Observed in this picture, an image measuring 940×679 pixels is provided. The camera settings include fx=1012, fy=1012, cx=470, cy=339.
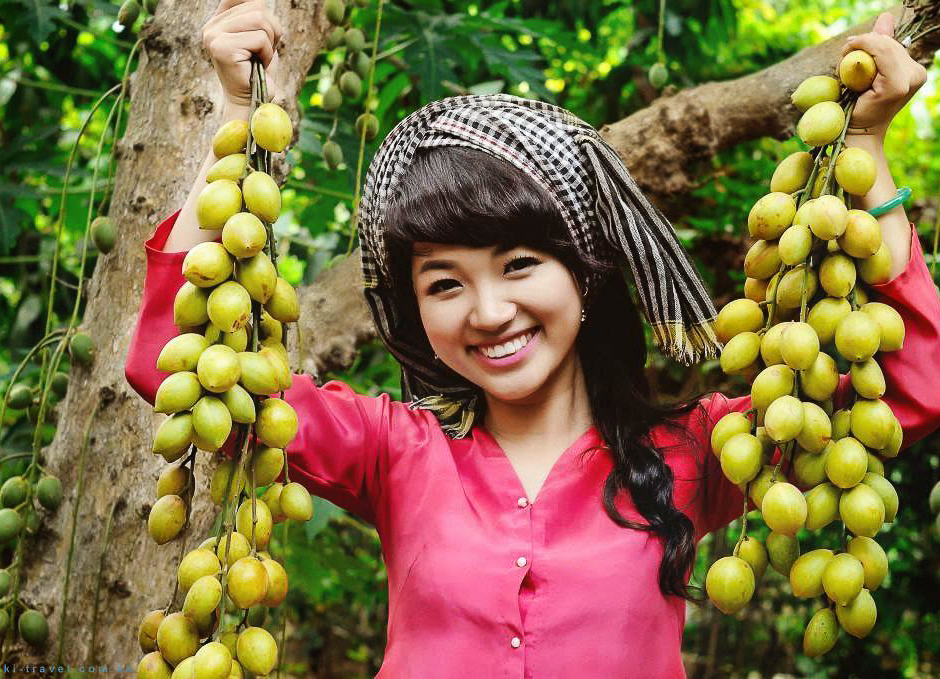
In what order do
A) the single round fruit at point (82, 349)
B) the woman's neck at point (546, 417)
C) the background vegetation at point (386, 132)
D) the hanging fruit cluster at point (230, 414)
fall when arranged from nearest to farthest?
the hanging fruit cluster at point (230, 414), the woman's neck at point (546, 417), the single round fruit at point (82, 349), the background vegetation at point (386, 132)

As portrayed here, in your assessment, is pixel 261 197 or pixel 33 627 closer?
pixel 261 197

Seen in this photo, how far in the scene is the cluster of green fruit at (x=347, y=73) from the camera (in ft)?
6.72

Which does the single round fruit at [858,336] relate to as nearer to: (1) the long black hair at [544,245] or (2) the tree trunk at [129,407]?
(1) the long black hair at [544,245]

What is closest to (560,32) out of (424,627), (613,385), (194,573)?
(613,385)

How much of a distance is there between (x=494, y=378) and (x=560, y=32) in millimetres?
1502

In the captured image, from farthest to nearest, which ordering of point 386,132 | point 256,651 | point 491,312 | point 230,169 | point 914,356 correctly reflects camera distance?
1. point 386,132
2. point 491,312
3. point 914,356
4. point 230,169
5. point 256,651

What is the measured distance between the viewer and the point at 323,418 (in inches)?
60.0

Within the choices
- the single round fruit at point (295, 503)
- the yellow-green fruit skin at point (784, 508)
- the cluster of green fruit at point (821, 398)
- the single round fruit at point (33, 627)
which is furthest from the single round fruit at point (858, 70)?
the single round fruit at point (33, 627)

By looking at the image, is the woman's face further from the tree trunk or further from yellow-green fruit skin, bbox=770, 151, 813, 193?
the tree trunk

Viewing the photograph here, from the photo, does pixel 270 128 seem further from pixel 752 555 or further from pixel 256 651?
pixel 752 555

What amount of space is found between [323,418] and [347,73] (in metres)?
0.86

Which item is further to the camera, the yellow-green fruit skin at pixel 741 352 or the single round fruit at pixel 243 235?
the yellow-green fruit skin at pixel 741 352

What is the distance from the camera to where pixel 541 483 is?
1552mm

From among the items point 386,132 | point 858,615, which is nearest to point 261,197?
point 858,615
